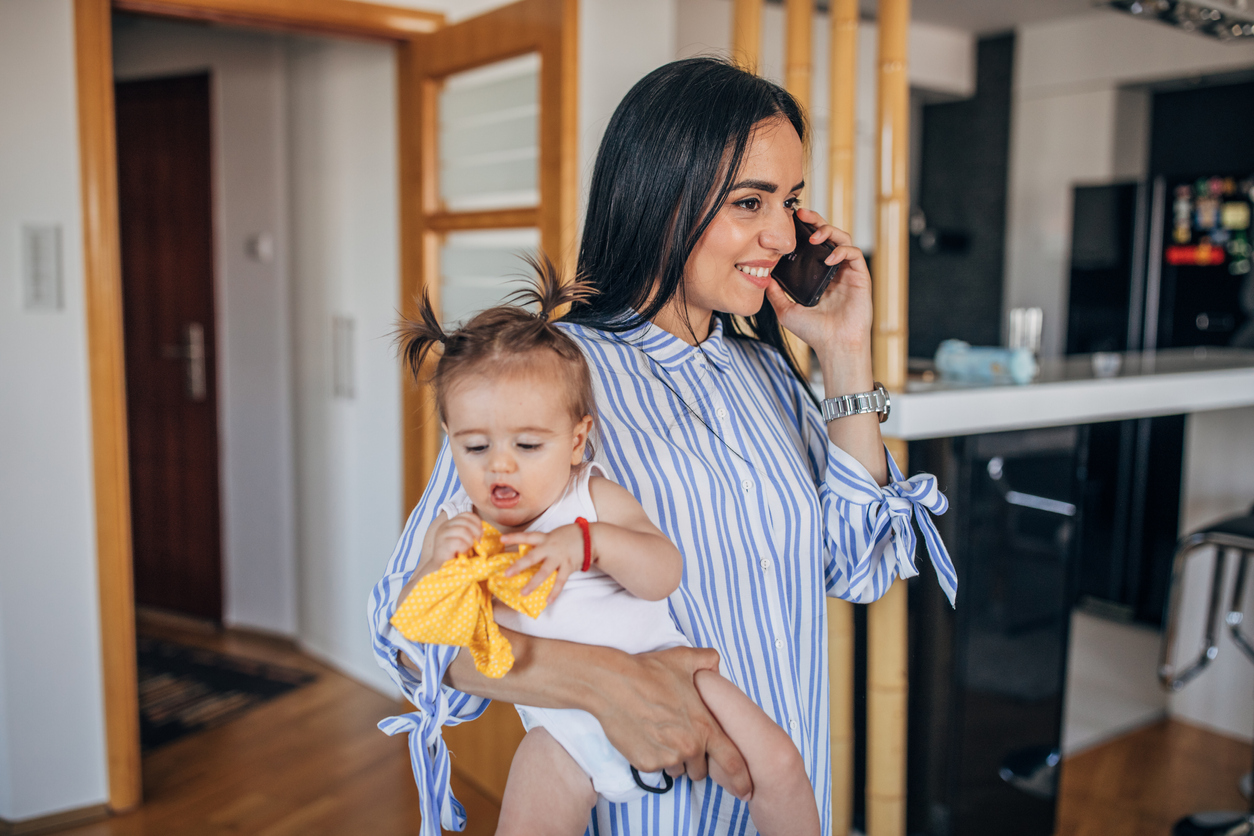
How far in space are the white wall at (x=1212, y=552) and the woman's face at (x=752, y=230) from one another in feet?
9.43

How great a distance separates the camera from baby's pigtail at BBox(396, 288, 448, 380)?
96cm

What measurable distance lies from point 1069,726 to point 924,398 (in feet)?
6.09

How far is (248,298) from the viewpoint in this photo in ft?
13.9

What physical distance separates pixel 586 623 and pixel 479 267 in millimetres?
2037

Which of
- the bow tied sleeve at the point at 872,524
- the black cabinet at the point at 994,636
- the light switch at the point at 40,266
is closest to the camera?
the bow tied sleeve at the point at 872,524

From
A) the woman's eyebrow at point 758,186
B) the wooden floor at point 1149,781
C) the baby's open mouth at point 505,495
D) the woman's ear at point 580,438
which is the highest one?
the woman's eyebrow at point 758,186

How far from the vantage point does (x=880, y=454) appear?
126cm

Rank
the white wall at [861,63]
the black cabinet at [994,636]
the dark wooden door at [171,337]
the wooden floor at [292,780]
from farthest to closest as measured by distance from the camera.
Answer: the white wall at [861,63], the dark wooden door at [171,337], the wooden floor at [292,780], the black cabinet at [994,636]

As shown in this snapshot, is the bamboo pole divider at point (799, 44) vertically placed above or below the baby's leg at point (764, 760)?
above

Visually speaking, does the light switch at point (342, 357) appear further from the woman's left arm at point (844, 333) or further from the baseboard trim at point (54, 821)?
the woman's left arm at point (844, 333)

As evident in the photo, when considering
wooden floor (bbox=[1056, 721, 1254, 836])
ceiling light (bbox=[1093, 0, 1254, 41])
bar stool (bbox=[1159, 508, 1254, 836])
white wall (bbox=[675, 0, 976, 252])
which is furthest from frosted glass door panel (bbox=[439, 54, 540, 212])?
wooden floor (bbox=[1056, 721, 1254, 836])

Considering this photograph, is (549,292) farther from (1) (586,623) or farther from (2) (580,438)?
(1) (586,623)

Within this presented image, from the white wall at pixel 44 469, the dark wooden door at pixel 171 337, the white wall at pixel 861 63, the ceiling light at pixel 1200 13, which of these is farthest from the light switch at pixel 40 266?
the ceiling light at pixel 1200 13

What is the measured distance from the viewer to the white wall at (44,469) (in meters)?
2.64
